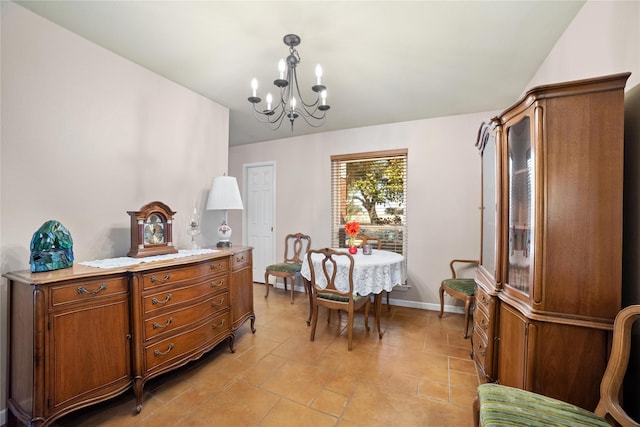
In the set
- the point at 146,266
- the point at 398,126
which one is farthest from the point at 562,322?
the point at 398,126

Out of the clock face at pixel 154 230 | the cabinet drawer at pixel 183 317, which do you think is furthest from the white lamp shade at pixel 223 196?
the cabinet drawer at pixel 183 317

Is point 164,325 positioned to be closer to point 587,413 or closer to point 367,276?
point 367,276

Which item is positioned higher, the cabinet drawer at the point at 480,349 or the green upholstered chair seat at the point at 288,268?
the green upholstered chair seat at the point at 288,268

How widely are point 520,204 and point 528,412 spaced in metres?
1.08

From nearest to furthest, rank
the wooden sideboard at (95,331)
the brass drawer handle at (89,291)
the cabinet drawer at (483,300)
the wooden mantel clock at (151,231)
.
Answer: the wooden sideboard at (95,331) < the brass drawer handle at (89,291) < the cabinet drawer at (483,300) < the wooden mantel clock at (151,231)

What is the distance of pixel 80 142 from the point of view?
1998 millimetres

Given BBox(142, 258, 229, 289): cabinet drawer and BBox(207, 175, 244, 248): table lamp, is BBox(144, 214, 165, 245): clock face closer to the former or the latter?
BBox(142, 258, 229, 289): cabinet drawer

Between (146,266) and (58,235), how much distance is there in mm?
525

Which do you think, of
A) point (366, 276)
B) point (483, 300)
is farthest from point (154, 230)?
point (483, 300)

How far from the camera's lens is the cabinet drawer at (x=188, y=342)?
1.86 meters

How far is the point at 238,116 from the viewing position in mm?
3617

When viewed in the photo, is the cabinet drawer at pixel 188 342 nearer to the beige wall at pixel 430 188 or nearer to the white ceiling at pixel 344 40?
the beige wall at pixel 430 188

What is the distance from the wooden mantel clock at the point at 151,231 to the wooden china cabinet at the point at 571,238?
103 inches

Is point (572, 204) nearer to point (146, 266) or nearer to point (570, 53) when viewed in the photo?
point (570, 53)
